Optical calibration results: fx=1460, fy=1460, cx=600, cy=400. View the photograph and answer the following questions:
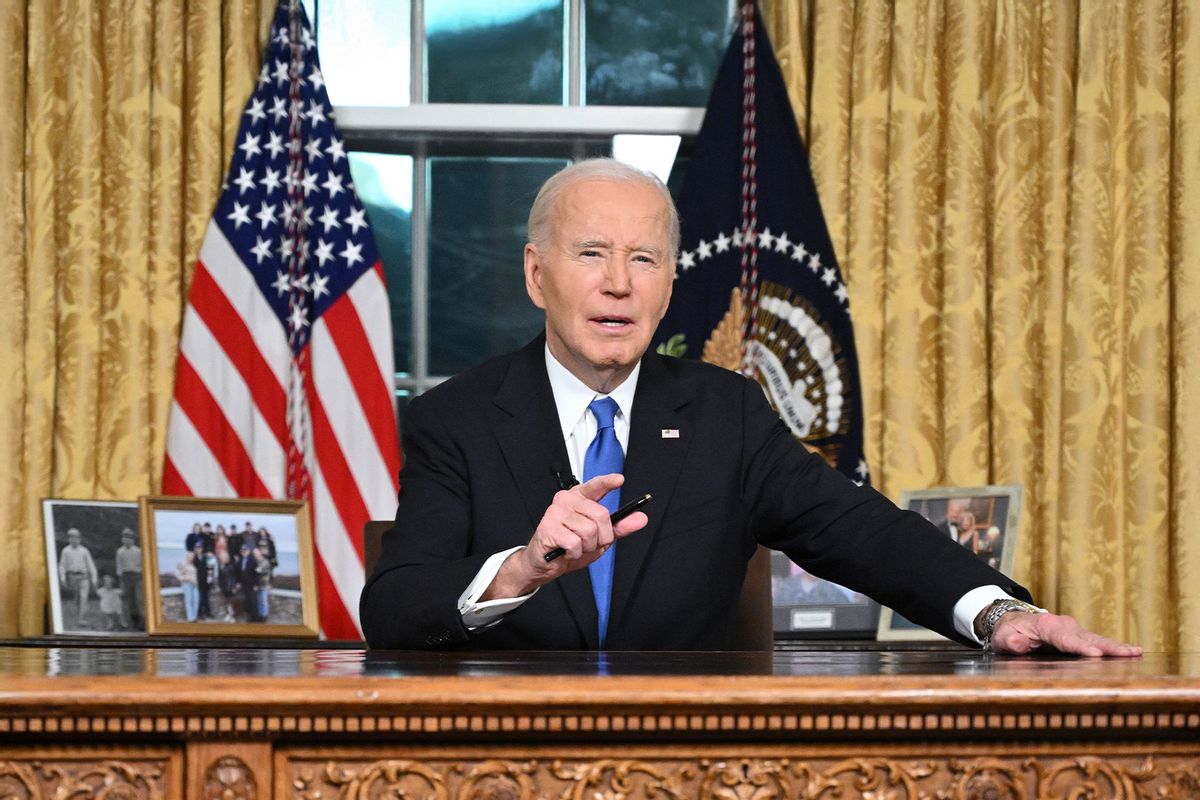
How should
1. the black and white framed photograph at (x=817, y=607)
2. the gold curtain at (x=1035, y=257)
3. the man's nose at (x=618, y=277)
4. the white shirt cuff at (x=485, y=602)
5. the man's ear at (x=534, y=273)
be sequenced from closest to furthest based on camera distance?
the white shirt cuff at (x=485, y=602)
the man's nose at (x=618, y=277)
the man's ear at (x=534, y=273)
the black and white framed photograph at (x=817, y=607)
the gold curtain at (x=1035, y=257)

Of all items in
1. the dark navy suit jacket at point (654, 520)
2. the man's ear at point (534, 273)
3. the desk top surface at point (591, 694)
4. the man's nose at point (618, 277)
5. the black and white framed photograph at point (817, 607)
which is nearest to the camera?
the desk top surface at point (591, 694)

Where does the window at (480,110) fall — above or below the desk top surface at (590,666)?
above

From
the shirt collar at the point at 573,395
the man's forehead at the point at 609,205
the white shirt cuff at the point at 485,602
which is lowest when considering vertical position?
the white shirt cuff at the point at 485,602

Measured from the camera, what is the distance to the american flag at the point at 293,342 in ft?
10.8

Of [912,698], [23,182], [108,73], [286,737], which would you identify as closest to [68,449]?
[23,182]

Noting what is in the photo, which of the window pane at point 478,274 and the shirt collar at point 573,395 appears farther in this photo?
the window pane at point 478,274

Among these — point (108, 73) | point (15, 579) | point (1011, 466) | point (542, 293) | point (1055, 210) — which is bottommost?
point (15, 579)

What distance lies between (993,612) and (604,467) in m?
0.57

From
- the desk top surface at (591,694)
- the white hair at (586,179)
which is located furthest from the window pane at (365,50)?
the desk top surface at (591,694)

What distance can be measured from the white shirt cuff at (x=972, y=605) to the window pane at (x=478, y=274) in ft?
6.69

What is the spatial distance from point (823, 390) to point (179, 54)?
65.3 inches

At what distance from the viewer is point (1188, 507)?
331 centimetres

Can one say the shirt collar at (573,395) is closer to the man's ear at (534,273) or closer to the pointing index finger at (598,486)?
the man's ear at (534,273)

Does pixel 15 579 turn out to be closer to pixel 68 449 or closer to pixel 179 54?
pixel 68 449
